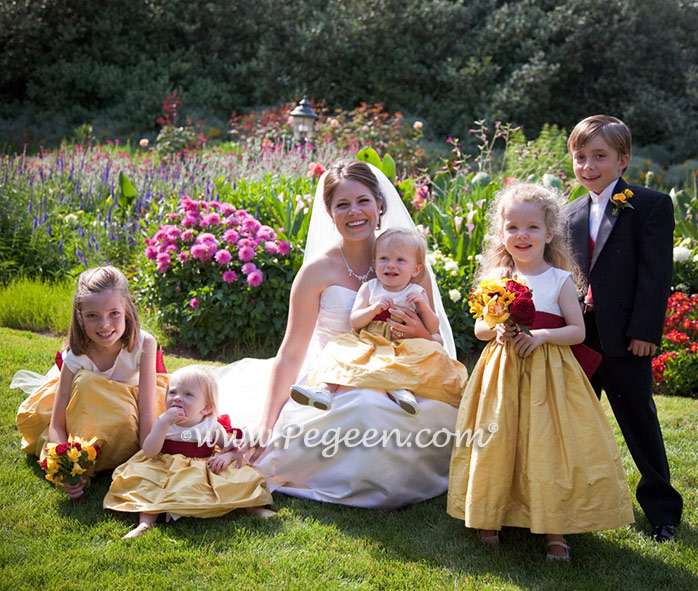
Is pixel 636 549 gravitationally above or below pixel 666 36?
below

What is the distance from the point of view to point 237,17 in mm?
16391

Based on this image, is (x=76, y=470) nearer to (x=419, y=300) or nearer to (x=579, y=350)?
(x=419, y=300)

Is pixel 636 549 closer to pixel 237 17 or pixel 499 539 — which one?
pixel 499 539

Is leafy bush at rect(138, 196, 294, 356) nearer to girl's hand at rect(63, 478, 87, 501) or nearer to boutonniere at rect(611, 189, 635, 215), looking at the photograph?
girl's hand at rect(63, 478, 87, 501)

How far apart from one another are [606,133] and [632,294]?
755 mm

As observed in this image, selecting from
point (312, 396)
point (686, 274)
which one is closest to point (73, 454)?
point (312, 396)

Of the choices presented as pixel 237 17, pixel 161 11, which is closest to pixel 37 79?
pixel 161 11

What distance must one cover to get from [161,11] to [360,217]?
1447cm

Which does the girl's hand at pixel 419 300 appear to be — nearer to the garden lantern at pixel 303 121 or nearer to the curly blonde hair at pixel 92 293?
the curly blonde hair at pixel 92 293

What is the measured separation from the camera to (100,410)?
11.6 feet

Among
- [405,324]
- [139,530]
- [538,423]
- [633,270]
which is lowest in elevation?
[139,530]

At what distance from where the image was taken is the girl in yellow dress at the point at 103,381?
349 centimetres

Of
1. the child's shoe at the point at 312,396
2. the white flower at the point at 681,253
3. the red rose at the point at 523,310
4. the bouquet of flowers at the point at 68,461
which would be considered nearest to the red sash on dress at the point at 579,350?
the red rose at the point at 523,310

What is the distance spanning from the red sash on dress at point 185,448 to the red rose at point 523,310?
1.64 m
